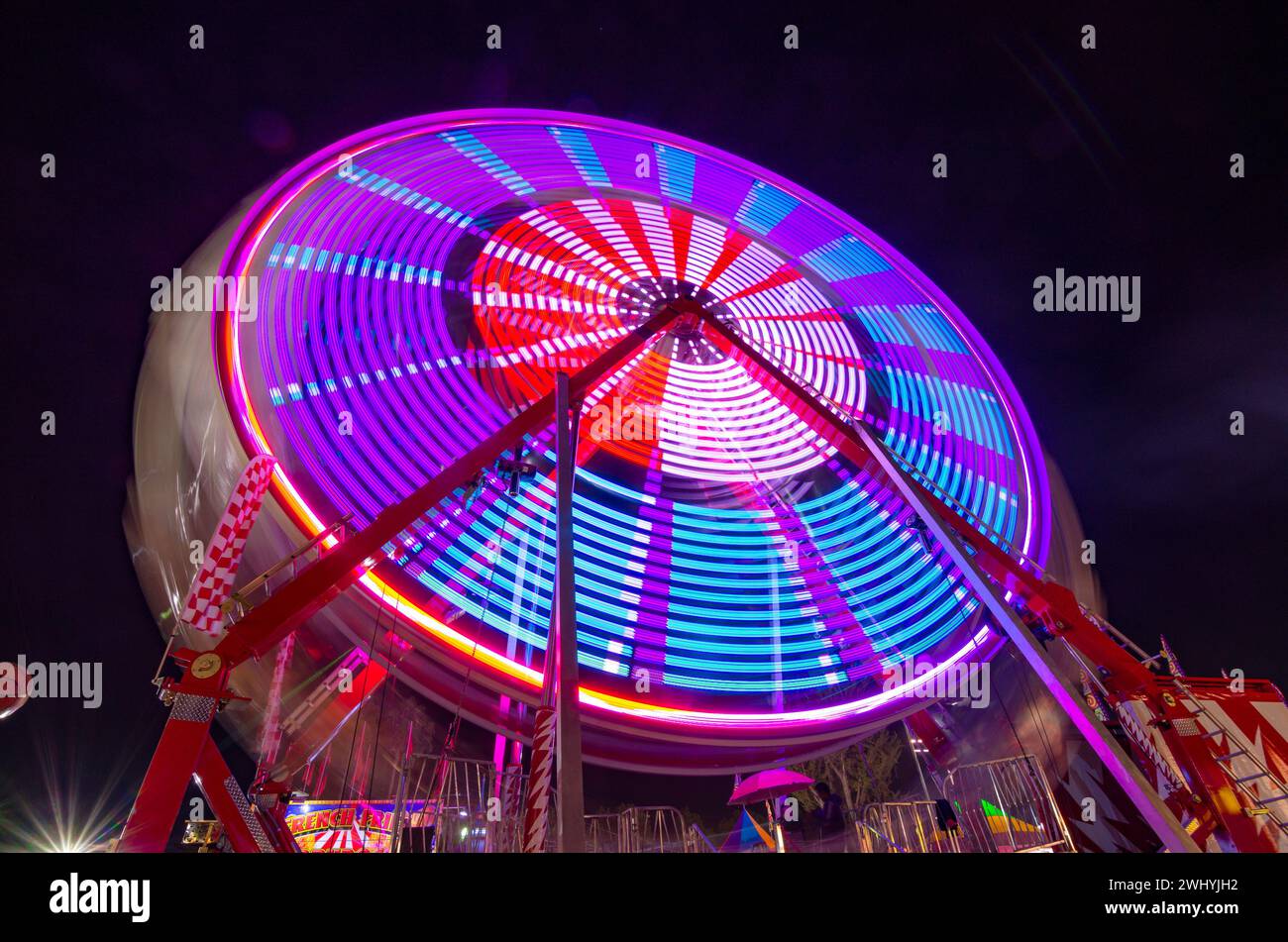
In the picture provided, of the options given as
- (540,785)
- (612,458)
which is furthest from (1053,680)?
(612,458)

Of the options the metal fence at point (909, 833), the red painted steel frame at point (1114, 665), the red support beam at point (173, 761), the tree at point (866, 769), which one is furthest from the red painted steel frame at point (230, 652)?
the tree at point (866, 769)

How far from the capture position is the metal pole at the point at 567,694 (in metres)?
1.87

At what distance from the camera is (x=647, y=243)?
521 inches

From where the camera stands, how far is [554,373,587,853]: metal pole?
187 cm

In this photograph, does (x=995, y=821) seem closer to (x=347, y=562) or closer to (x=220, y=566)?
(x=347, y=562)

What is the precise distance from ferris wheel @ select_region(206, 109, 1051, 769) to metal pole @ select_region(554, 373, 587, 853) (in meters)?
4.97

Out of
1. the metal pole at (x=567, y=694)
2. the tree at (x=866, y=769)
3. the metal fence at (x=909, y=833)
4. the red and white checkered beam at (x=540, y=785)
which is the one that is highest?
the metal pole at (x=567, y=694)

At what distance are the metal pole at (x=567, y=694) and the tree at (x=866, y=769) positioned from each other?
46.7 ft

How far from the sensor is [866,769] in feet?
51.9

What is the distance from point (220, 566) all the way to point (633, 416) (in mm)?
9865

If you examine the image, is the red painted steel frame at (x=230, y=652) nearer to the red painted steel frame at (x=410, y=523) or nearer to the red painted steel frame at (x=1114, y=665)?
the red painted steel frame at (x=410, y=523)

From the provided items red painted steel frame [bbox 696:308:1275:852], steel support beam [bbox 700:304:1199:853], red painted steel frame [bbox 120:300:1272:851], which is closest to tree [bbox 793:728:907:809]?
red painted steel frame [bbox 696:308:1275:852]

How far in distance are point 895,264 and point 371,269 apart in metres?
8.66
